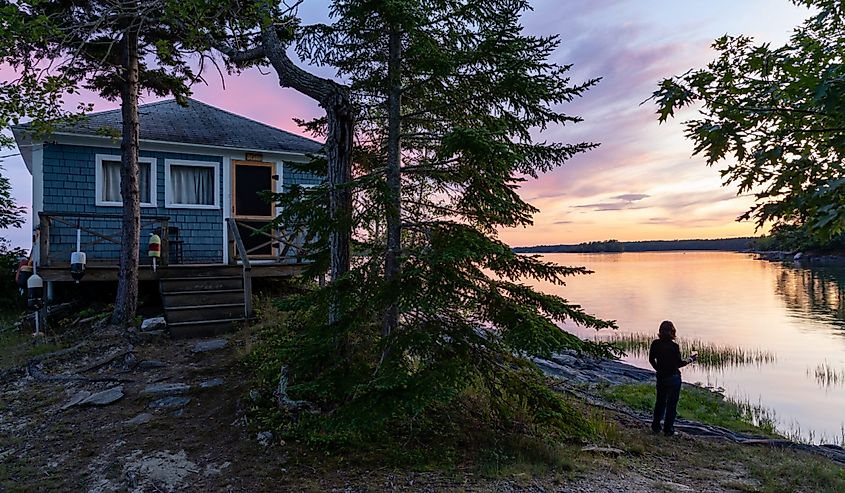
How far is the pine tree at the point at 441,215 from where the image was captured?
396 cm

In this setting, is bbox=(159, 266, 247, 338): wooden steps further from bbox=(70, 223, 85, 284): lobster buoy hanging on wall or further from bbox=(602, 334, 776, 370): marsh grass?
bbox=(602, 334, 776, 370): marsh grass

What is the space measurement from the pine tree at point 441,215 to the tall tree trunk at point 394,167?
1cm

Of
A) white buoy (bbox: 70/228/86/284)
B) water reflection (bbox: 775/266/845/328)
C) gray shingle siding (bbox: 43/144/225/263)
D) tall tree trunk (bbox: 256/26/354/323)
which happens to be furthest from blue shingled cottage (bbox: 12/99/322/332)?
water reflection (bbox: 775/266/845/328)

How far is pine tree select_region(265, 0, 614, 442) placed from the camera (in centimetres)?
396

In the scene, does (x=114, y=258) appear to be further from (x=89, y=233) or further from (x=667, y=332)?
(x=667, y=332)

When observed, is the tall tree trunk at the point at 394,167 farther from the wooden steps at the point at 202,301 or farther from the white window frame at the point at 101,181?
the white window frame at the point at 101,181

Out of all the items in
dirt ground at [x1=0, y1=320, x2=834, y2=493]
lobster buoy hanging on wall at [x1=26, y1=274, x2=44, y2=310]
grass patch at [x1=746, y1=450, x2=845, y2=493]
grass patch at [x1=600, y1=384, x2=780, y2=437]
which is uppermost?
lobster buoy hanging on wall at [x1=26, y1=274, x2=44, y2=310]

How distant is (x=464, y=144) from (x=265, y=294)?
859 centimetres

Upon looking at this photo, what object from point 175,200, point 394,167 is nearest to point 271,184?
point 175,200

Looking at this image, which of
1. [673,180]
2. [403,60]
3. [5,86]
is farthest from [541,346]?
[673,180]

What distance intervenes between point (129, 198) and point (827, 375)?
53.1ft

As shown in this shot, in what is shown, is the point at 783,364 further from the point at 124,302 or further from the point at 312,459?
the point at 124,302

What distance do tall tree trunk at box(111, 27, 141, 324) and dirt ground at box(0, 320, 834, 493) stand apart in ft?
8.40

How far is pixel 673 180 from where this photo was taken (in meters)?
15.8
